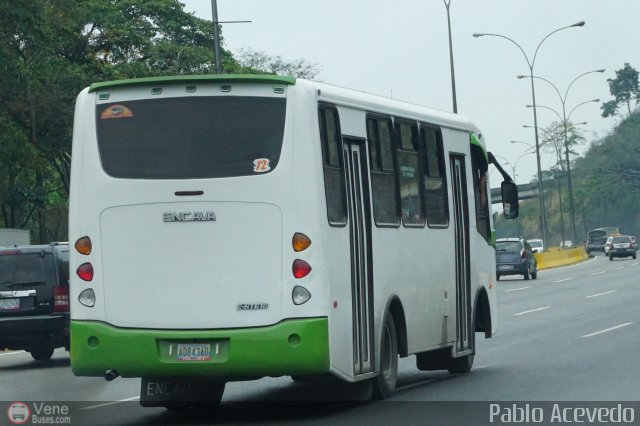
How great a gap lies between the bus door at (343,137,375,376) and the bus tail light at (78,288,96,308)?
2303mm

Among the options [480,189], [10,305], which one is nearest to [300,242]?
[480,189]

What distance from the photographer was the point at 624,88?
174 metres

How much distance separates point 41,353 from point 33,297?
1.71m

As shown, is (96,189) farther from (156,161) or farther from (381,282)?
(381,282)

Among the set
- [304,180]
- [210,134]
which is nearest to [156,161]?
[210,134]

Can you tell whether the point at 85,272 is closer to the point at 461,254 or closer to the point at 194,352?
the point at 194,352

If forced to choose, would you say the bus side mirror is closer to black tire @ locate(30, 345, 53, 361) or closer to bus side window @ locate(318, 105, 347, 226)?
bus side window @ locate(318, 105, 347, 226)

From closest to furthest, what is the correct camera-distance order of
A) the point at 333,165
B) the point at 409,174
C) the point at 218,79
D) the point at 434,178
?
the point at 218,79
the point at 333,165
the point at 409,174
the point at 434,178

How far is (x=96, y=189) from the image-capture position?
12211 millimetres

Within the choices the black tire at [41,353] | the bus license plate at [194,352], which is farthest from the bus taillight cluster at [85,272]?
the black tire at [41,353]

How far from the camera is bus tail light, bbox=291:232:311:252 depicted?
38.4ft

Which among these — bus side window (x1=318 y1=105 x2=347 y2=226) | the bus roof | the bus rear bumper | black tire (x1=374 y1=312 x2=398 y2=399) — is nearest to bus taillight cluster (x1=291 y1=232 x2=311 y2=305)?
the bus rear bumper

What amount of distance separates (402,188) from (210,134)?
2978 millimetres

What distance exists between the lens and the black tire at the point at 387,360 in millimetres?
13609
